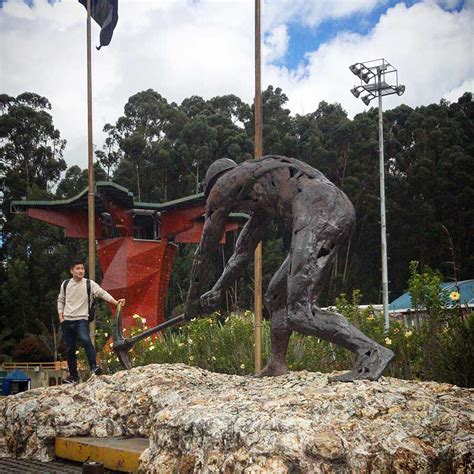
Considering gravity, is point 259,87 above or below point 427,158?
below

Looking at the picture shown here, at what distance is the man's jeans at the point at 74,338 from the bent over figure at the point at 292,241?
70.6 inches

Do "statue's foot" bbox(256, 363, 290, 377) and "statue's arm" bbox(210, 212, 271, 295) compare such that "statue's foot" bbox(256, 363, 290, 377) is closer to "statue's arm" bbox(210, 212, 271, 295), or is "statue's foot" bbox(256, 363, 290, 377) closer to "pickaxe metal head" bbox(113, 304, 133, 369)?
"statue's arm" bbox(210, 212, 271, 295)

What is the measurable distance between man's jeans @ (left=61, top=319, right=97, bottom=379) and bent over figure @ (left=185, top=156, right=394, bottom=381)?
1.79m

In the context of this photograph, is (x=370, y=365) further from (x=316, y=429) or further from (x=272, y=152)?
(x=272, y=152)

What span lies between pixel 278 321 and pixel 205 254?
2.61ft

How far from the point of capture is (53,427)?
5.75 metres

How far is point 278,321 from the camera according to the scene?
5.68 m

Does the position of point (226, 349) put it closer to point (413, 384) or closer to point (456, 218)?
point (413, 384)

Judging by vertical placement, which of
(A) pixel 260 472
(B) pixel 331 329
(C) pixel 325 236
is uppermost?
(C) pixel 325 236

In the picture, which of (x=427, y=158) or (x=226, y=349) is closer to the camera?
(x=226, y=349)

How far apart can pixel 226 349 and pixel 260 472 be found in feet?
21.9

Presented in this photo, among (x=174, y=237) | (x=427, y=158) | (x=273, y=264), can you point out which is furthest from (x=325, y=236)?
(x=427, y=158)

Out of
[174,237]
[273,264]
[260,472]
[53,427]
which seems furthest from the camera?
[273,264]

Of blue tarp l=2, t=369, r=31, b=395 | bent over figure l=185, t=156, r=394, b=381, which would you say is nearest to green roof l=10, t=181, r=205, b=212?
blue tarp l=2, t=369, r=31, b=395
